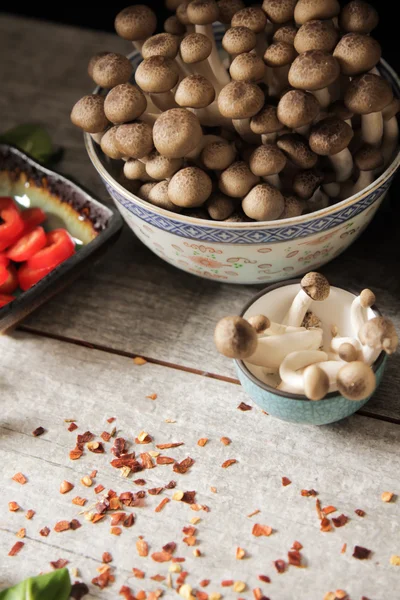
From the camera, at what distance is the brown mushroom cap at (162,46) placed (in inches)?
31.6

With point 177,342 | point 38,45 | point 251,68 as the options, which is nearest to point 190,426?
point 177,342

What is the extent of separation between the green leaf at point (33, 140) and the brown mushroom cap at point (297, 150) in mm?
449

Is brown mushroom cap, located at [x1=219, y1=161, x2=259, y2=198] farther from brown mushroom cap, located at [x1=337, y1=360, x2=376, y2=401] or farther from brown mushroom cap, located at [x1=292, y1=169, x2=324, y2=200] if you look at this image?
brown mushroom cap, located at [x1=337, y1=360, x2=376, y2=401]

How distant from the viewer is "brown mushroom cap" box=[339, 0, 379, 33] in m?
0.78

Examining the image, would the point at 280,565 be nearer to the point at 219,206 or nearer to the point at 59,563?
the point at 59,563

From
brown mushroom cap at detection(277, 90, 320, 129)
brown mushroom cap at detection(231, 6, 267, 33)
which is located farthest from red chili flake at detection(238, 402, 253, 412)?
brown mushroom cap at detection(231, 6, 267, 33)

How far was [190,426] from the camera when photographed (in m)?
0.80

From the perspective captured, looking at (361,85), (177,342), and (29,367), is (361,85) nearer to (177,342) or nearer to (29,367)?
(177,342)

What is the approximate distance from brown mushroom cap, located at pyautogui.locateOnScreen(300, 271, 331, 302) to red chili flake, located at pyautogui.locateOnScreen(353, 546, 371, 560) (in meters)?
0.25

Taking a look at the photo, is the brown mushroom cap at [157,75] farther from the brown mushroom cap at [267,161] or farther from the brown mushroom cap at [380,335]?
the brown mushroom cap at [380,335]

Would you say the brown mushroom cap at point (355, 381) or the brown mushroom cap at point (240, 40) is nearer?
the brown mushroom cap at point (355, 381)

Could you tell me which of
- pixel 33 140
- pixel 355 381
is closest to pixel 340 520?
pixel 355 381

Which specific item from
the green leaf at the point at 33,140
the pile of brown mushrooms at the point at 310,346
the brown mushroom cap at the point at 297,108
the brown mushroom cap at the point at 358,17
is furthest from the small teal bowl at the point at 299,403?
the green leaf at the point at 33,140

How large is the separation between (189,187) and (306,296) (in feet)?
0.56
